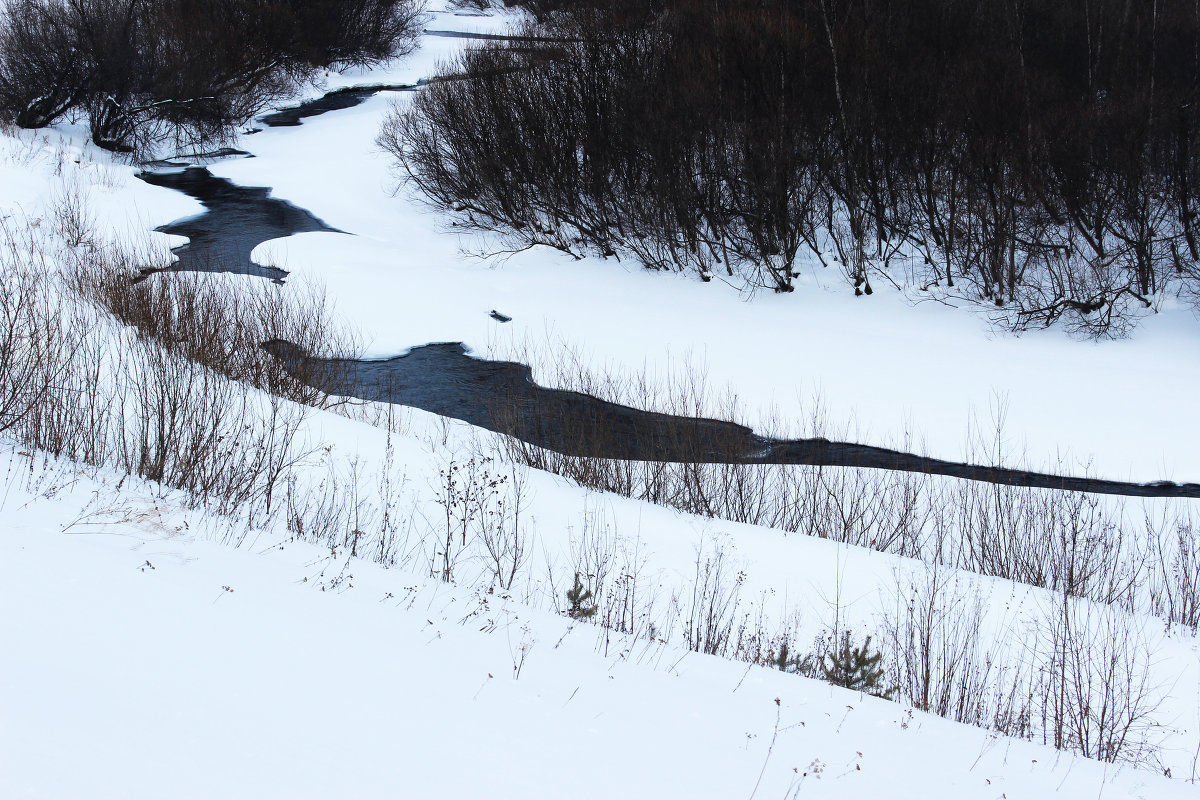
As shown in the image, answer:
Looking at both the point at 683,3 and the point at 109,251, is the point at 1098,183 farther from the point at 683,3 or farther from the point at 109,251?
the point at 109,251

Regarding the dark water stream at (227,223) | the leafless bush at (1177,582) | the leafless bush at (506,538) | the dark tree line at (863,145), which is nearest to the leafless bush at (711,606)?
the leafless bush at (506,538)

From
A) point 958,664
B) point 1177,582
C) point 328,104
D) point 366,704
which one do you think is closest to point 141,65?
point 328,104

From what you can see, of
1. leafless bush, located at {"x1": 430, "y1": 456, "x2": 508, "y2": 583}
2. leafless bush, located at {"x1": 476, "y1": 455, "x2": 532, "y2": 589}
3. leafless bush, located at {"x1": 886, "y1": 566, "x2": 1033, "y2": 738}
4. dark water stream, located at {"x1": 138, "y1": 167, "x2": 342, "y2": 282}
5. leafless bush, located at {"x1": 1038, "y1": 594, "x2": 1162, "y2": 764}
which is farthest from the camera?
dark water stream, located at {"x1": 138, "y1": 167, "x2": 342, "y2": 282}

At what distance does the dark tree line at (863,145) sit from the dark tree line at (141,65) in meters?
11.5

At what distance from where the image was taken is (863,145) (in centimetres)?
1777

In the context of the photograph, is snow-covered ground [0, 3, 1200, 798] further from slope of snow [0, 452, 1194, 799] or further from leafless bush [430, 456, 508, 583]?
leafless bush [430, 456, 508, 583]

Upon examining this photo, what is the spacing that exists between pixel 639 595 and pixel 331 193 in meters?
20.4

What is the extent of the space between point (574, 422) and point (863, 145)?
35.7 ft

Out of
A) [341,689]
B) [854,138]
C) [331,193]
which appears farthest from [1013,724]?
[331,193]

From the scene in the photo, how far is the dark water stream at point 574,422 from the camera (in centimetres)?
1031

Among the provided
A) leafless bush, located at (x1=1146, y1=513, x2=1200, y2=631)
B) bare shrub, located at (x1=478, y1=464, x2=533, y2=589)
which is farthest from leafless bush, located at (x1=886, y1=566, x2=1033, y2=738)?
bare shrub, located at (x1=478, y1=464, x2=533, y2=589)

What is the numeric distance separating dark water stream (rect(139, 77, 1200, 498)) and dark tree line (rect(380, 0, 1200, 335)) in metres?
6.37

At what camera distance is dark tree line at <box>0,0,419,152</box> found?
2458 centimetres

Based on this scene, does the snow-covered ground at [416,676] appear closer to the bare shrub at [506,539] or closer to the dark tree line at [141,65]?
the bare shrub at [506,539]
